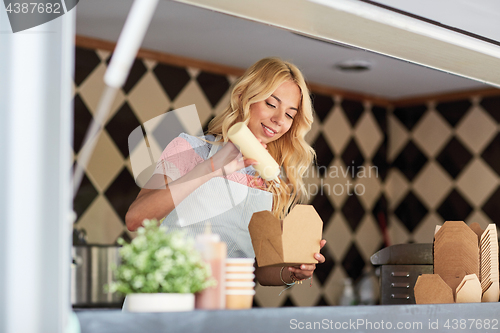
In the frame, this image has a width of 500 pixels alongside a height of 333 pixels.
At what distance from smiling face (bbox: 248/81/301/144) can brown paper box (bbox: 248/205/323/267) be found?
0.44m

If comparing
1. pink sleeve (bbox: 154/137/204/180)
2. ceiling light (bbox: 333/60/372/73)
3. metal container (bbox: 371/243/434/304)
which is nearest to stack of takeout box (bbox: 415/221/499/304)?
metal container (bbox: 371/243/434/304)

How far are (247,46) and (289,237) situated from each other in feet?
6.28

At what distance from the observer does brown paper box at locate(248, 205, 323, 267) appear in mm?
876

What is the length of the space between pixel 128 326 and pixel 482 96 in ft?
10.6

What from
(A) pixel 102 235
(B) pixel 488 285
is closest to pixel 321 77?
(A) pixel 102 235

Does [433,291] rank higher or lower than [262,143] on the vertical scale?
lower

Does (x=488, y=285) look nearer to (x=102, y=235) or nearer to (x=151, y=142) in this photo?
(x=151, y=142)

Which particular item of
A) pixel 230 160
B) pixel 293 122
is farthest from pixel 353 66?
pixel 230 160

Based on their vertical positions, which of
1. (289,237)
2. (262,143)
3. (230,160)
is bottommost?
(289,237)

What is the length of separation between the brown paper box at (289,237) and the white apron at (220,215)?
1.24 feet

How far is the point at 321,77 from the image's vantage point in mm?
3166

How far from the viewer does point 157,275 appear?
665 mm

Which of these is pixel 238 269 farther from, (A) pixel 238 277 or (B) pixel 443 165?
(B) pixel 443 165

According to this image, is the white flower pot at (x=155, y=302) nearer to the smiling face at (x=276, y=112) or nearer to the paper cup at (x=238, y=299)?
the paper cup at (x=238, y=299)
